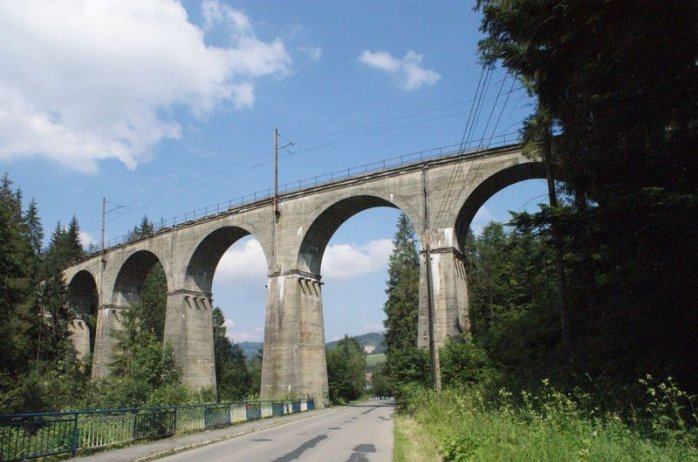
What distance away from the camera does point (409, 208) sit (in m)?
29.8

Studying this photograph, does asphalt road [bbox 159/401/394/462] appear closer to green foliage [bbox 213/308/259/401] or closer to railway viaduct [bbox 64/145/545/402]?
railway viaduct [bbox 64/145/545/402]

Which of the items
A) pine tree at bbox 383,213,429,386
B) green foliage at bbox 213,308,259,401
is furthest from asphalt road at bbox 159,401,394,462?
green foliage at bbox 213,308,259,401

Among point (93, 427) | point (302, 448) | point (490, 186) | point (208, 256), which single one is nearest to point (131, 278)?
point (208, 256)

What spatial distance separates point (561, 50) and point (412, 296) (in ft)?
140

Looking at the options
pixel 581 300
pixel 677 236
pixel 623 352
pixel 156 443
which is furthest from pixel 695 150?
pixel 156 443

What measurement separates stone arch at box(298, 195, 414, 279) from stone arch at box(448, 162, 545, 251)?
5118 mm

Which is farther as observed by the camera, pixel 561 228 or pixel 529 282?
pixel 529 282

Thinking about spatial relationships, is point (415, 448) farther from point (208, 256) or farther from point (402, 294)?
point (402, 294)

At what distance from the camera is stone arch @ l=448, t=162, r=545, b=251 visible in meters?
27.0

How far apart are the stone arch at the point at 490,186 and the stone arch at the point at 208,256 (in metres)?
16.5

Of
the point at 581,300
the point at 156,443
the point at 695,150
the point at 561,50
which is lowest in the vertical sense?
the point at 156,443

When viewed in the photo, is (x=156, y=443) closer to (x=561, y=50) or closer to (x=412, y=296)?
(x=561, y=50)

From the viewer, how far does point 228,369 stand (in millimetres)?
67812

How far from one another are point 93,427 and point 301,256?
74.6 feet
